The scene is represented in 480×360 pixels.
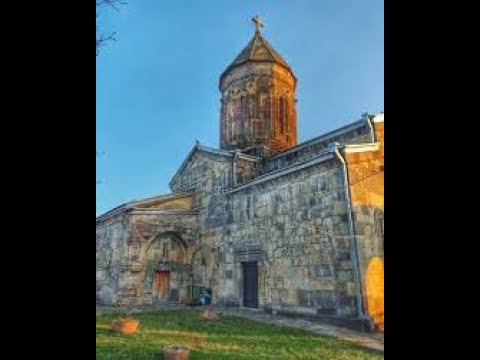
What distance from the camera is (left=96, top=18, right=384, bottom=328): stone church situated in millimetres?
9484

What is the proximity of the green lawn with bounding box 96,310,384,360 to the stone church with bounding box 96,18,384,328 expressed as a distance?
185cm

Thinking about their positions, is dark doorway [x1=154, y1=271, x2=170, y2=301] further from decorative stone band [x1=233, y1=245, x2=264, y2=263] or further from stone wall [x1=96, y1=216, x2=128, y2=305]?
decorative stone band [x1=233, y1=245, x2=264, y2=263]

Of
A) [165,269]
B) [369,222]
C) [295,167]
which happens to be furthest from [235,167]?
[369,222]

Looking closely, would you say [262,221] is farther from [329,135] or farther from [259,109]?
[259,109]

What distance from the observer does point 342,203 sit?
959 cm

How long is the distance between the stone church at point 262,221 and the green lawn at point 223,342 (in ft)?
6.08

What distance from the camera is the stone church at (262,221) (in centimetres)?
948

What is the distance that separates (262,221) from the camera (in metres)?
12.1

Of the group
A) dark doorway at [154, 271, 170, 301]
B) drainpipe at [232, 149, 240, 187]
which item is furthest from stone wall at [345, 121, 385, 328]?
dark doorway at [154, 271, 170, 301]

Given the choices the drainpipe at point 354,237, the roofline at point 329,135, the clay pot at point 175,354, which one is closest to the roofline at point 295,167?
the drainpipe at point 354,237

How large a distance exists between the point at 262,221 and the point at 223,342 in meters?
5.18

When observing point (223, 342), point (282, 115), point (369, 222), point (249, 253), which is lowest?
point (223, 342)
